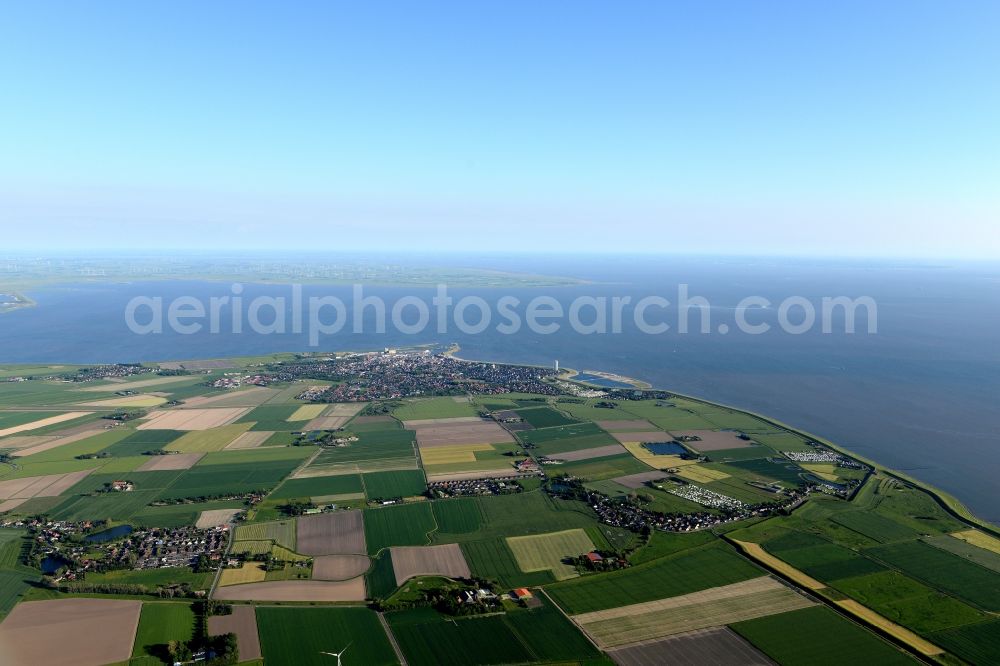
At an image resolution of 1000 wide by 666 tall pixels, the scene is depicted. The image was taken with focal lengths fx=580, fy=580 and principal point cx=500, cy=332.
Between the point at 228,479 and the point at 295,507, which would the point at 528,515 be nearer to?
the point at 295,507

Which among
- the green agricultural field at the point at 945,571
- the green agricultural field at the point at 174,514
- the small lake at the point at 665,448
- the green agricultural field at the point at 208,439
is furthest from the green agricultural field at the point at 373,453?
the green agricultural field at the point at 945,571

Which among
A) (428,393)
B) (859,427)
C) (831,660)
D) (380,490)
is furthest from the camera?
(428,393)

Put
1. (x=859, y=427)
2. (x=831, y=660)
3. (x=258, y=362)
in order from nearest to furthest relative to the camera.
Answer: (x=831, y=660)
(x=859, y=427)
(x=258, y=362)

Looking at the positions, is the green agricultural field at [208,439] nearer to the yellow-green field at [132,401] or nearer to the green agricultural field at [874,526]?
the yellow-green field at [132,401]

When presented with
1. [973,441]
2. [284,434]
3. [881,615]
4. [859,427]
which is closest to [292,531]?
[284,434]

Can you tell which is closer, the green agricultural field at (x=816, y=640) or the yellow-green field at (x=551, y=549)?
the green agricultural field at (x=816, y=640)

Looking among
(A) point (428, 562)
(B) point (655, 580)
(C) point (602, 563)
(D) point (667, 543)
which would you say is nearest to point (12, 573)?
(A) point (428, 562)

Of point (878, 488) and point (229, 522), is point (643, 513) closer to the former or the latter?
point (878, 488)
